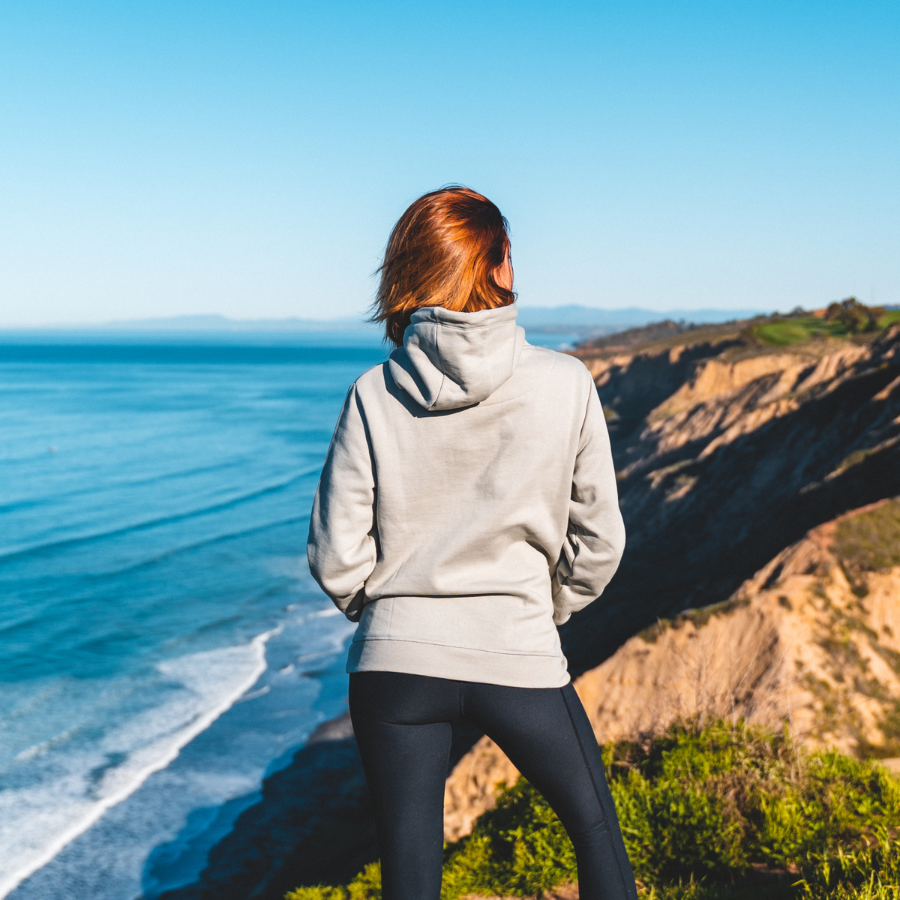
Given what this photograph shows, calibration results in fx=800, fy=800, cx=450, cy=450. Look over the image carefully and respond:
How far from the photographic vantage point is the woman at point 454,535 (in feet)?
6.35

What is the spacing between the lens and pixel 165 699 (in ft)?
42.1

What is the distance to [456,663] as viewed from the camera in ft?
6.33

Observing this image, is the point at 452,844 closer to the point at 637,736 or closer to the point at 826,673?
the point at 637,736

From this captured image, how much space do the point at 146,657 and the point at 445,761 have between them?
46.4 ft

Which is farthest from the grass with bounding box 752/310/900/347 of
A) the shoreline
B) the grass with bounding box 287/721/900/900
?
the grass with bounding box 287/721/900/900

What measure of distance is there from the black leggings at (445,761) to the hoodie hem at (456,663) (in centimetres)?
2

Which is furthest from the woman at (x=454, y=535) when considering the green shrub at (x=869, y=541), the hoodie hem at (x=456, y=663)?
the green shrub at (x=869, y=541)

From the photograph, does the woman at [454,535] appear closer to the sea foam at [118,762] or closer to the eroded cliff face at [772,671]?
the eroded cliff face at [772,671]

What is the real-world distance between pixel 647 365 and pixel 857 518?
111 ft

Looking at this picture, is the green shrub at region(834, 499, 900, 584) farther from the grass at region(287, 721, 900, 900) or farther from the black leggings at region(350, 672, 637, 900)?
the black leggings at region(350, 672, 637, 900)

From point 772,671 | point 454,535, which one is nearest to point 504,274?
point 454,535

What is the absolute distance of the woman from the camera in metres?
1.94

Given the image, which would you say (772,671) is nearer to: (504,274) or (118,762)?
(504,274)

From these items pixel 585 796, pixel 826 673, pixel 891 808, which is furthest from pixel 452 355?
pixel 826 673
